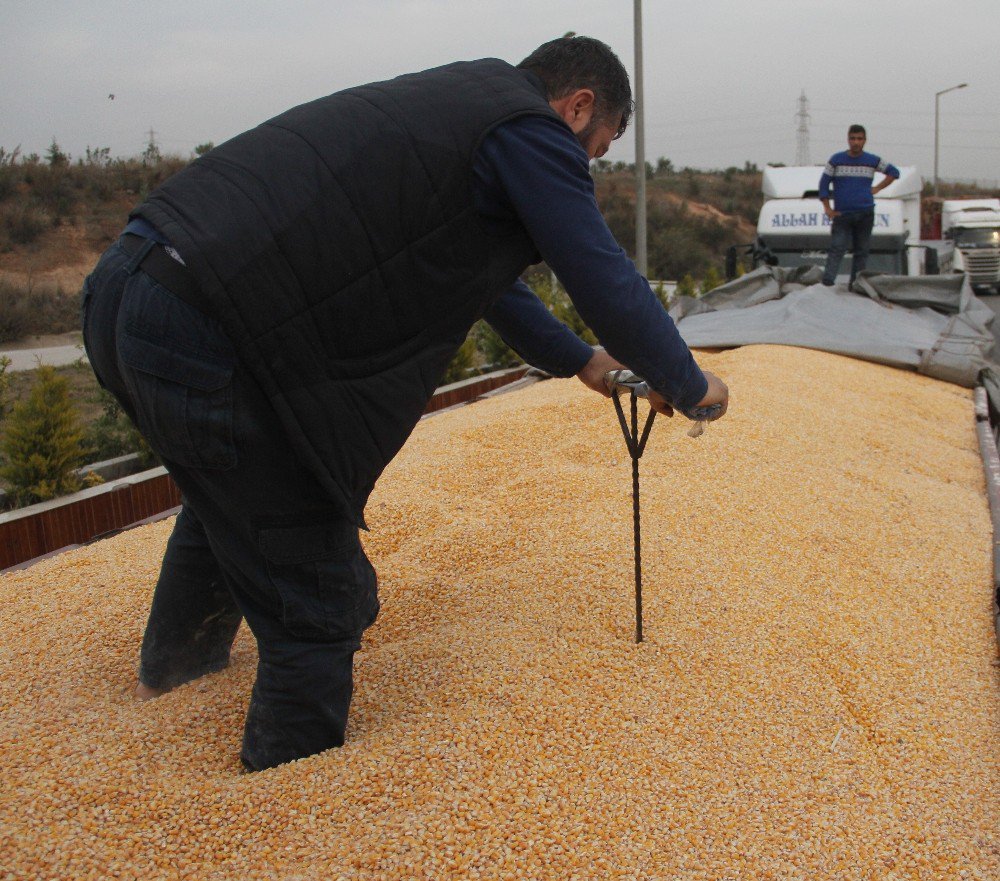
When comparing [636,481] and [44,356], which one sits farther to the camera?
[44,356]

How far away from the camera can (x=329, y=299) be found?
5.81 feet

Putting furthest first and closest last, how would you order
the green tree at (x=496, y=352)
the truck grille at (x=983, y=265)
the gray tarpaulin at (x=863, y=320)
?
1. the truck grille at (x=983, y=265)
2. the green tree at (x=496, y=352)
3. the gray tarpaulin at (x=863, y=320)

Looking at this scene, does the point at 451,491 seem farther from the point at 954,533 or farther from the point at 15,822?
the point at 15,822

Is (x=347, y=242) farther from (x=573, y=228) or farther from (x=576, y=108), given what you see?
(x=576, y=108)

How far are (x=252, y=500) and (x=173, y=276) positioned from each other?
0.45 m

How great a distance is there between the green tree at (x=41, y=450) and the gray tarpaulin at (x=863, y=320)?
436 cm

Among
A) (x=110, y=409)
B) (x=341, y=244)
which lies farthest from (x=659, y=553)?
(x=110, y=409)

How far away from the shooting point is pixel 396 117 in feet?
5.96

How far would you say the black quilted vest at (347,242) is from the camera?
1717mm

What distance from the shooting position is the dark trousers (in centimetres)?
172

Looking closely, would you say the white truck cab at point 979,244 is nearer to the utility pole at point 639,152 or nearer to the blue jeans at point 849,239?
the utility pole at point 639,152

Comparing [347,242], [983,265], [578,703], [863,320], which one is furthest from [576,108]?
[983,265]

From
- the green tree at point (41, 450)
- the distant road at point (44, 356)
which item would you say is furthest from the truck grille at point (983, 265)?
the green tree at point (41, 450)

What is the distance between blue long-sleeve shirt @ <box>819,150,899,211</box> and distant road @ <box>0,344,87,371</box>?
8326mm
